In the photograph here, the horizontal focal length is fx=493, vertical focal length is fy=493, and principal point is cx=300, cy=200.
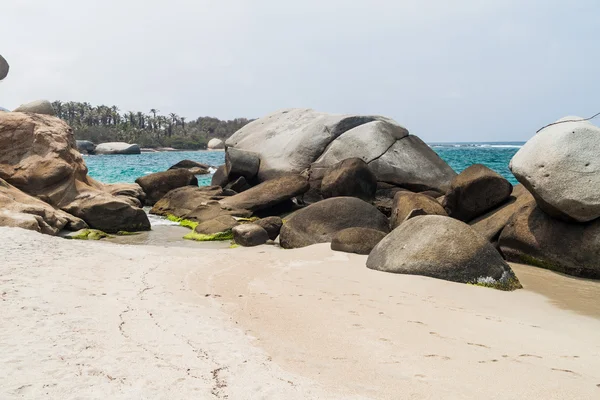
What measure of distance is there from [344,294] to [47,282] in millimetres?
3446

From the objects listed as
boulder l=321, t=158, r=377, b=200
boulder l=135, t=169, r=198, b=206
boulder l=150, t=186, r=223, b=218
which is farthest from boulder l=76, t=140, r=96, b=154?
boulder l=321, t=158, r=377, b=200

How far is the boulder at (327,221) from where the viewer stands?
33.4ft

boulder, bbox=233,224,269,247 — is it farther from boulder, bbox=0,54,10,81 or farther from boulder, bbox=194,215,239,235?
boulder, bbox=0,54,10,81

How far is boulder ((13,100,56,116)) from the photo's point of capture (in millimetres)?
15509

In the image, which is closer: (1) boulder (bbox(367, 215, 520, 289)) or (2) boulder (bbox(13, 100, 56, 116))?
(1) boulder (bbox(367, 215, 520, 289))

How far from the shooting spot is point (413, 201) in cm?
1069

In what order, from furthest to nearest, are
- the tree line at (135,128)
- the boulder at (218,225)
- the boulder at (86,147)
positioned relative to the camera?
the tree line at (135,128) → the boulder at (86,147) → the boulder at (218,225)

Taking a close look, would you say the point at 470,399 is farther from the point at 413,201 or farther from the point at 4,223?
the point at 4,223

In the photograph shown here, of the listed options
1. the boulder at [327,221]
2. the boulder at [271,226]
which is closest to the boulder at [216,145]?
the boulder at [271,226]

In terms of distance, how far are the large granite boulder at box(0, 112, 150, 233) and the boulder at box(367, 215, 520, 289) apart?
737cm

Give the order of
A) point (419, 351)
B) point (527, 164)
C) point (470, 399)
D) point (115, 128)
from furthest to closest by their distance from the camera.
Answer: point (115, 128), point (527, 164), point (419, 351), point (470, 399)

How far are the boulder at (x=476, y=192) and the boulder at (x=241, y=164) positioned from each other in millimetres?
8673

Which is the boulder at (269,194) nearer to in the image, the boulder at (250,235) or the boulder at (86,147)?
the boulder at (250,235)

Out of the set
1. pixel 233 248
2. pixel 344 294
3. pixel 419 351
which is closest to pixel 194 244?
pixel 233 248
